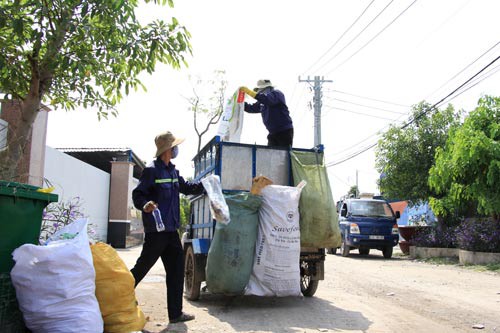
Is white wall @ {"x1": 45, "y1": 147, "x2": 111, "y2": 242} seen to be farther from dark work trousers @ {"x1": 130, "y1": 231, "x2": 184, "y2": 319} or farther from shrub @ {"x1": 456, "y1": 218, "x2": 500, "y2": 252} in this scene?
shrub @ {"x1": 456, "y1": 218, "x2": 500, "y2": 252}

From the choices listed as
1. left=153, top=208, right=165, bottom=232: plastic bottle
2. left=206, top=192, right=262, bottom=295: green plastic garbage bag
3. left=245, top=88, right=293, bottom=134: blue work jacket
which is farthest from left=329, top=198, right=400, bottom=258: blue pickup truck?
left=153, top=208, right=165, bottom=232: plastic bottle

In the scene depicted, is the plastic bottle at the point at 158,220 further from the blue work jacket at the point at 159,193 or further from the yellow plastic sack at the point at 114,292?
the yellow plastic sack at the point at 114,292

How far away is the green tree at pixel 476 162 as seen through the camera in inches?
→ 440

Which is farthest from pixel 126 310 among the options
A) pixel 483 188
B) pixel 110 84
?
pixel 483 188

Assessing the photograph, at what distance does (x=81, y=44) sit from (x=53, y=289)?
282 cm

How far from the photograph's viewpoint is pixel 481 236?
11.8 meters

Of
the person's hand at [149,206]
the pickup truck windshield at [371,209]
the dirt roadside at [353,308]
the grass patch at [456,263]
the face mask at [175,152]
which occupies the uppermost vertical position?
the face mask at [175,152]

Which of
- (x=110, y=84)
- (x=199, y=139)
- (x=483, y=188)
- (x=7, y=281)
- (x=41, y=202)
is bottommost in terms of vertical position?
(x=7, y=281)

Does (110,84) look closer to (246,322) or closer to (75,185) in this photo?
(246,322)

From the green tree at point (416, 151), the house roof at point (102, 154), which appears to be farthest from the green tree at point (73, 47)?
the house roof at point (102, 154)

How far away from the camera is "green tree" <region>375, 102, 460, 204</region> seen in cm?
1594

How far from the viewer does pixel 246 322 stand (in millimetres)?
5070

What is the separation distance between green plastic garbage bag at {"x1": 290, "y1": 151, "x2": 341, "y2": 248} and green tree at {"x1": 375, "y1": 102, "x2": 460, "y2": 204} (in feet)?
35.3

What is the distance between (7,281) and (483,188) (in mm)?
11131
